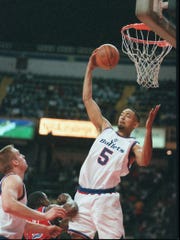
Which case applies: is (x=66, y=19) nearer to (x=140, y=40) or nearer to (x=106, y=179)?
(x=140, y=40)

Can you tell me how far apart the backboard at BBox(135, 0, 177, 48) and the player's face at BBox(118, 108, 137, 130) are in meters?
0.88

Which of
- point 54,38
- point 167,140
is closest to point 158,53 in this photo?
point 167,140

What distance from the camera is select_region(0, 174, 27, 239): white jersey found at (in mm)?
4750

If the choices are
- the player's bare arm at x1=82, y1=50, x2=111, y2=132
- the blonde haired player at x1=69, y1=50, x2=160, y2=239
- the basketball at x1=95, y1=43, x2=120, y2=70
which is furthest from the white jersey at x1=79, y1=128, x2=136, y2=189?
the basketball at x1=95, y1=43, x2=120, y2=70

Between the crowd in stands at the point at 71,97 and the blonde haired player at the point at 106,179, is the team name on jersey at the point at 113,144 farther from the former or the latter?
the crowd in stands at the point at 71,97

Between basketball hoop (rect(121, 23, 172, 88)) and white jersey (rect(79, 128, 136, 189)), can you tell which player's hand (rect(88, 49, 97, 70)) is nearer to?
white jersey (rect(79, 128, 136, 189))

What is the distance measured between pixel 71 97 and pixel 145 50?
1482 cm

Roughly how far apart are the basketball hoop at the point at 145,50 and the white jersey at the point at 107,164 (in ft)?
4.98

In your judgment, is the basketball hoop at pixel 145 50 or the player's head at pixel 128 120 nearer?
the player's head at pixel 128 120

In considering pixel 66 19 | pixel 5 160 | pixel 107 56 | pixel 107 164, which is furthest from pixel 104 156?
pixel 66 19

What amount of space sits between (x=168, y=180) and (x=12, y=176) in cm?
1491

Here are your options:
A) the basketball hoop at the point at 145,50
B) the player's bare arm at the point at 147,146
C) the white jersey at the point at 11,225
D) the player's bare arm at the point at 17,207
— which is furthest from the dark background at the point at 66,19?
the player's bare arm at the point at 17,207

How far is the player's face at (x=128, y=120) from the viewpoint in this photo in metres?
5.42

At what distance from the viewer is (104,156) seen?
17.1 feet
